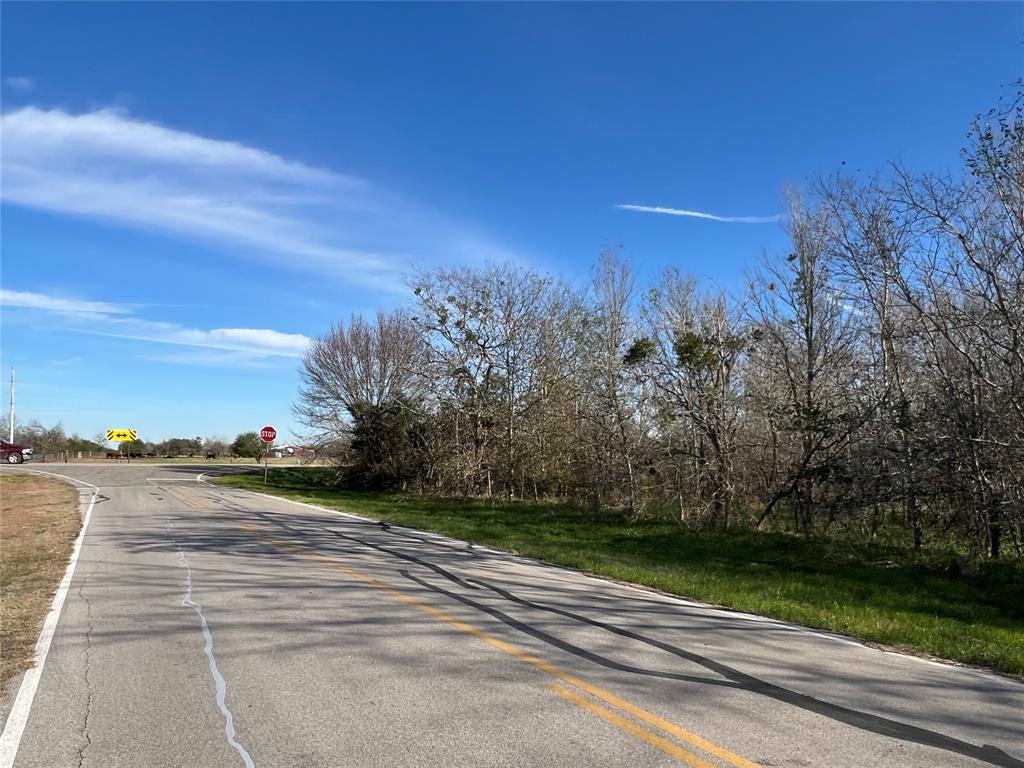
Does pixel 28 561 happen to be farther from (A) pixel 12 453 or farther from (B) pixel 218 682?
(A) pixel 12 453

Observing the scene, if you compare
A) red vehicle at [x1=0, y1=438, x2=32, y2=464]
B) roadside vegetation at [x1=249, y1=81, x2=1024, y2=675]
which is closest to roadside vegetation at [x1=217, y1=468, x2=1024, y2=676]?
roadside vegetation at [x1=249, y1=81, x2=1024, y2=675]

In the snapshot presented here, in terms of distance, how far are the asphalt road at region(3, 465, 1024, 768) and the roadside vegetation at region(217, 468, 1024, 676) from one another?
3.04 ft

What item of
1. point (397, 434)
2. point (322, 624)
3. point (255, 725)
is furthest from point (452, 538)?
point (397, 434)

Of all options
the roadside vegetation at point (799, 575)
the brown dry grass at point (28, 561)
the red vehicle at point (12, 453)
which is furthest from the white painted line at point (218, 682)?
the red vehicle at point (12, 453)

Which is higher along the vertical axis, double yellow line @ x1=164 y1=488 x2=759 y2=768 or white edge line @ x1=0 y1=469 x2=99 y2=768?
double yellow line @ x1=164 y1=488 x2=759 y2=768

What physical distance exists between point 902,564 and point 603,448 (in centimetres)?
1155

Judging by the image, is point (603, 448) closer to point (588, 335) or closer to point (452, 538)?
point (588, 335)

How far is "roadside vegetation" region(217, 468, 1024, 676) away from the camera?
8906 millimetres

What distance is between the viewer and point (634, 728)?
4828 mm

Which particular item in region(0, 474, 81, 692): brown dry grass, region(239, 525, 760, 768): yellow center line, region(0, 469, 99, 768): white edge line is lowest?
region(0, 474, 81, 692): brown dry grass

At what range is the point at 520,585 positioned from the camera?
35.2ft

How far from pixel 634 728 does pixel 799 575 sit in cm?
993

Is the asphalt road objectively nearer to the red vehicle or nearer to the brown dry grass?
the brown dry grass

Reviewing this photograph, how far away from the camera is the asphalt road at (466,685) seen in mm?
4523
